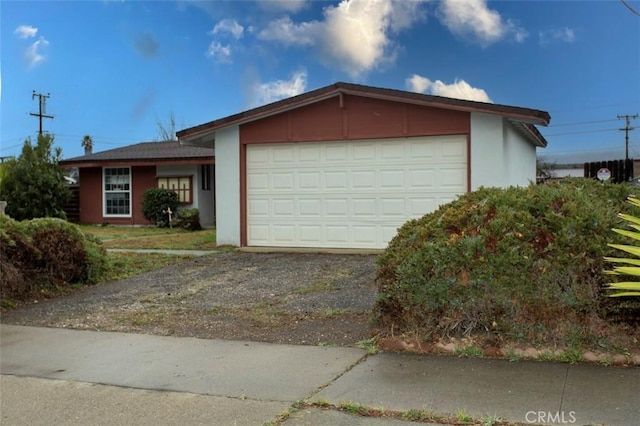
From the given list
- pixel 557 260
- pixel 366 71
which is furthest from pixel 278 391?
pixel 366 71

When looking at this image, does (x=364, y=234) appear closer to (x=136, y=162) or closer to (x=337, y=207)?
(x=337, y=207)

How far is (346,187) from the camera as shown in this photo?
12828 millimetres

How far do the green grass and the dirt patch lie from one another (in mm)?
3695

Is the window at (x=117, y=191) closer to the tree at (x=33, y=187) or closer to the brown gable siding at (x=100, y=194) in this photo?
the brown gable siding at (x=100, y=194)

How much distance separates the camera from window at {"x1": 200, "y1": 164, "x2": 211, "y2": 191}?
21453 millimetres

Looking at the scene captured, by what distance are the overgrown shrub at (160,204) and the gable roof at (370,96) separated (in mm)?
6874

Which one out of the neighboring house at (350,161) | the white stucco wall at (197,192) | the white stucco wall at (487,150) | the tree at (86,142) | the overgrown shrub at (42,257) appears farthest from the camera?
the tree at (86,142)

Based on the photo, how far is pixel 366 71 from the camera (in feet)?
52.9

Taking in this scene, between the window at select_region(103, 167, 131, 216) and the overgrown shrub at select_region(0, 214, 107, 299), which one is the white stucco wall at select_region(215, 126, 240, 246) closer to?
the overgrown shrub at select_region(0, 214, 107, 299)

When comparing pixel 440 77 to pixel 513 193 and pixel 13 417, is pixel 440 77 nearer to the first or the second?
pixel 513 193

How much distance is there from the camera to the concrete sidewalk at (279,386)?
381cm

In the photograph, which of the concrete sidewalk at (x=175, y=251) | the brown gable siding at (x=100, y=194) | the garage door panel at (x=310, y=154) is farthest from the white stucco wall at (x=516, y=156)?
the brown gable siding at (x=100, y=194)

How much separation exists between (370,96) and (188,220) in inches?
397

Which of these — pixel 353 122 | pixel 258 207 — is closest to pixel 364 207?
pixel 353 122
